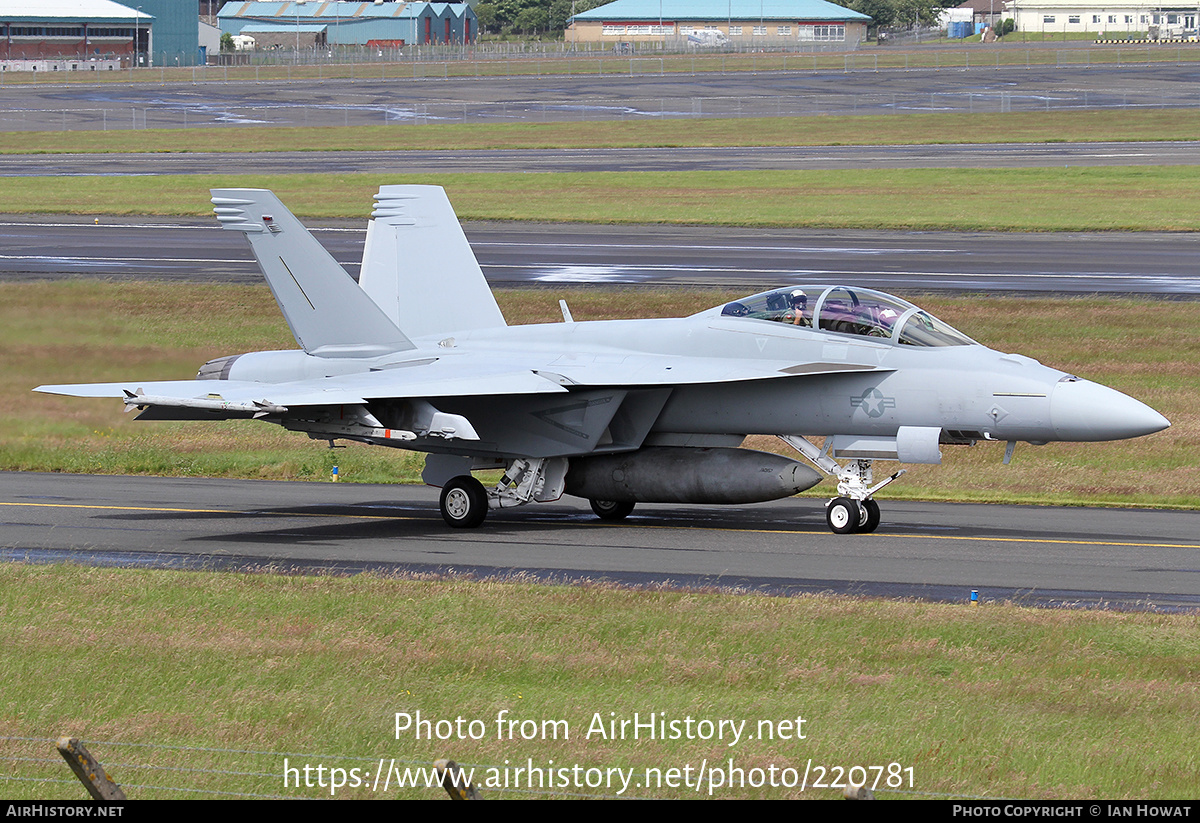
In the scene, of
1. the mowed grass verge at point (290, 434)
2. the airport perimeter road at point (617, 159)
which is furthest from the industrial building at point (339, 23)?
the mowed grass verge at point (290, 434)

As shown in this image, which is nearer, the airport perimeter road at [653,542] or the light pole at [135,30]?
the airport perimeter road at [653,542]

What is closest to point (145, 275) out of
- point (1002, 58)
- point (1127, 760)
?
point (1127, 760)

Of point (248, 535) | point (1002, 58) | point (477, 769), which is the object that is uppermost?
point (1002, 58)

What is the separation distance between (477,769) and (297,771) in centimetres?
115

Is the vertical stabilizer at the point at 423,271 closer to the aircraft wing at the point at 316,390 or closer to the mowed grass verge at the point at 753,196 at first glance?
the aircraft wing at the point at 316,390

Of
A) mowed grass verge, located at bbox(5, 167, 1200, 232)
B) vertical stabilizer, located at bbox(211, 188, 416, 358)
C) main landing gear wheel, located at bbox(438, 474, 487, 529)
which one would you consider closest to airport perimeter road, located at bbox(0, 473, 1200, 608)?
main landing gear wheel, located at bbox(438, 474, 487, 529)

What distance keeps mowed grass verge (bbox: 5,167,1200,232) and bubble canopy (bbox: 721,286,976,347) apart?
1286 inches

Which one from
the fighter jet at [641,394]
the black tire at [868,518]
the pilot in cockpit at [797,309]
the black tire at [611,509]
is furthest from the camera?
the black tire at [611,509]

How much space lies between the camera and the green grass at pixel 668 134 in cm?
7575

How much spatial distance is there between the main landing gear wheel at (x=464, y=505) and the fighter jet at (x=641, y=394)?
0.08 feet

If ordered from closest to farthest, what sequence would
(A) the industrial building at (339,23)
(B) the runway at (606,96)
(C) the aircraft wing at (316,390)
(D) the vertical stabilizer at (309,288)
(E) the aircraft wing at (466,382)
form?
(C) the aircraft wing at (316,390), (E) the aircraft wing at (466,382), (D) the vertical stabilizer at (309,288), (B) the runway at (606,96), (A) the industrial building at (339,23)

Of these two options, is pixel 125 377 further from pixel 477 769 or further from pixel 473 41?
pixel 473 41

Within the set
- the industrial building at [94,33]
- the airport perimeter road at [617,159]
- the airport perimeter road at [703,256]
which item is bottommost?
the airport perimeter road at [703,256]

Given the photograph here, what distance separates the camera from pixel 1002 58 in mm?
121125
